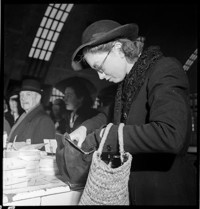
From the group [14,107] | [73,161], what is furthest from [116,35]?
[14,107]

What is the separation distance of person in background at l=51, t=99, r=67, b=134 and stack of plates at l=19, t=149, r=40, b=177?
79cm

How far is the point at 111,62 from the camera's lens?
0.98 metres

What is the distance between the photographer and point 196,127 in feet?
3.85

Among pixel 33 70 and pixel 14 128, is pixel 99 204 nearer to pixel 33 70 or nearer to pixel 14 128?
pixel 14 128

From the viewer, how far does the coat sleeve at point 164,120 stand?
729mm

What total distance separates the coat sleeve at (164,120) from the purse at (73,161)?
0.14m

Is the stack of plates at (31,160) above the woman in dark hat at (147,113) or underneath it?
underneath

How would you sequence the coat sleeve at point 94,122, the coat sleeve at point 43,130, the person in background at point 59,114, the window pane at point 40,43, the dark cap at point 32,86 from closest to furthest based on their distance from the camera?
the coat sleeve at point 94,122 → the coat sleeve at point 43,130 → the person in background at point 59,114 → the dark cap at point 32,86 → the window pane at point 40,43

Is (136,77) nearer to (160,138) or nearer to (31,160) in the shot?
(160,138)

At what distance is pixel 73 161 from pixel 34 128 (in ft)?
3.24

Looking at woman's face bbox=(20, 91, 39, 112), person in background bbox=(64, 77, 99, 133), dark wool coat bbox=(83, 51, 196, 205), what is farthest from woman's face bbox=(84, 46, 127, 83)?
woman's face bbox=(20, 91, 39, 112)

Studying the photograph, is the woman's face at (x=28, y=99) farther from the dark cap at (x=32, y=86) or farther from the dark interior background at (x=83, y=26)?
the dark interior background at (x=83, y=26)

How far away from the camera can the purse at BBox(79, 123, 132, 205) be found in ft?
2.32

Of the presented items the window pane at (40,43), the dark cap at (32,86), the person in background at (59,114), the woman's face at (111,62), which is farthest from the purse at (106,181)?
the window pane at (40,43)
